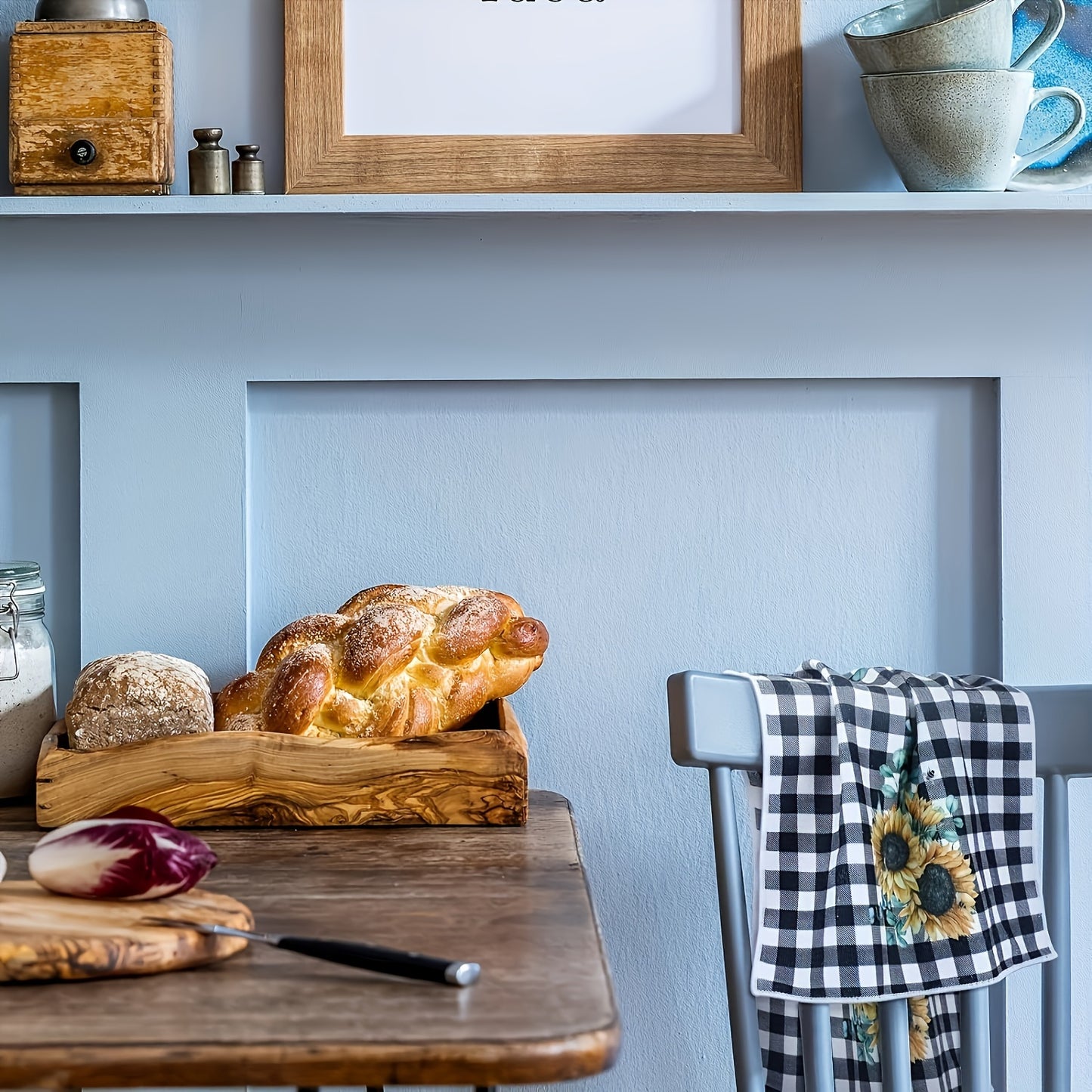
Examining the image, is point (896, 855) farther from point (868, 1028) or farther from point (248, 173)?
point (248, 173)

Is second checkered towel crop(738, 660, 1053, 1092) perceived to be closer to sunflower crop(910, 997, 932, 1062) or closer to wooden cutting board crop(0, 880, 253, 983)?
sunflower crop(910, 997, 932, 1062)

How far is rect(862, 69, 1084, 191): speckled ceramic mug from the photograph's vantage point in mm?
998

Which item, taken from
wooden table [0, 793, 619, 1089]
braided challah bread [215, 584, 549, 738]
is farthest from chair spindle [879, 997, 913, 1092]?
braided challah bread [215, 584, 549, 738]

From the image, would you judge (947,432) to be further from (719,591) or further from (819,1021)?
(819,1021)

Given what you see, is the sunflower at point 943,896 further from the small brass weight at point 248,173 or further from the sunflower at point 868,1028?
the small brass weight at point 248,173

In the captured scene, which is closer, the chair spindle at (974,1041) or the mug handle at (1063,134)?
the chair spindle at (974,1041)

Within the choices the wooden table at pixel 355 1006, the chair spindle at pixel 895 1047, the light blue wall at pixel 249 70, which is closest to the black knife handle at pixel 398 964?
the wooden table at pixel 355 1006

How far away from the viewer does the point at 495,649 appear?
3.26 ft

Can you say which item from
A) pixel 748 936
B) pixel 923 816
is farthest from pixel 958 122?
pixel 748 936

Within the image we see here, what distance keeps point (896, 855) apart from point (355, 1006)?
492 millimetres

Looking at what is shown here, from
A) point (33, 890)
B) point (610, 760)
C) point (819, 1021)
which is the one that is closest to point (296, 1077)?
point (33, 890)

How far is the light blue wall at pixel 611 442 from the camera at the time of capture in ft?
3.73

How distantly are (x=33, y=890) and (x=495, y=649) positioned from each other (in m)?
0.42

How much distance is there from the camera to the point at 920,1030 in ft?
3.03
